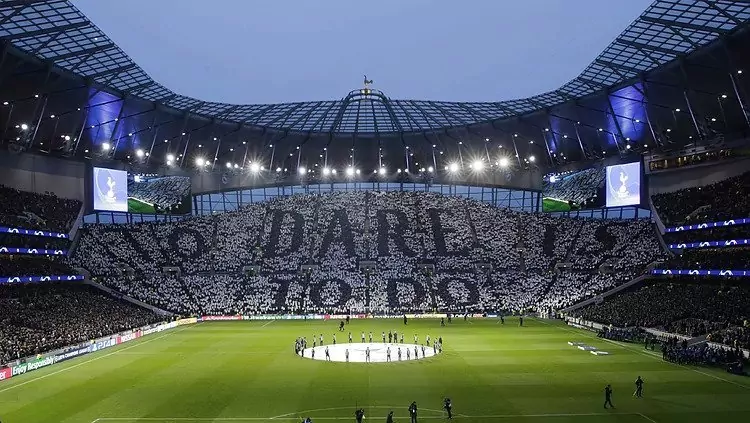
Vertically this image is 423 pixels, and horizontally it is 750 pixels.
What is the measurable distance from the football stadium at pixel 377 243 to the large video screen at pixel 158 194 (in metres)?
0.31

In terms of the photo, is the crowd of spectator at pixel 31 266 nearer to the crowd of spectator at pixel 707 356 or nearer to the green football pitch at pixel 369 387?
the green football pitch at pixel 369 387

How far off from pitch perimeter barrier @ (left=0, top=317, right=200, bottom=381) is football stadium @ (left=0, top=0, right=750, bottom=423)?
0.25 meters

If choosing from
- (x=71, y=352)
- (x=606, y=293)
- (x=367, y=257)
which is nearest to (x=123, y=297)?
(x=71, y=352)

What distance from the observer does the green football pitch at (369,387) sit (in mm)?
26500

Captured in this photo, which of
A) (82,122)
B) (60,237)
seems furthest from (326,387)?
(82,122)

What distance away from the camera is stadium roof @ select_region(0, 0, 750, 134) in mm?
46125

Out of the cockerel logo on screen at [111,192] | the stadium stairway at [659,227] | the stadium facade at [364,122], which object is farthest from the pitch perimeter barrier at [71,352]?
the stadium stairway at [659,227]

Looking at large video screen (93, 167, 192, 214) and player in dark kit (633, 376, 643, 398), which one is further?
large video screen (93, 167, 192, 214)

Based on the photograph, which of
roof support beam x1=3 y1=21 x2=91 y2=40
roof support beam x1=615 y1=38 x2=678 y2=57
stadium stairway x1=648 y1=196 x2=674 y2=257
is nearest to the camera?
roof support beam x1=3 y1=21 x2=91 y2=40

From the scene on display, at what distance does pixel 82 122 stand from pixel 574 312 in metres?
58.3

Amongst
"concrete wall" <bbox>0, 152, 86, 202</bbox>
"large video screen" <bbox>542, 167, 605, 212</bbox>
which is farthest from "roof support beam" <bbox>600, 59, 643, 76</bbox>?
"concrete wall" <bbox>0, 152, 86, 202</bbox>

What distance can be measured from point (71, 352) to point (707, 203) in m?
63.9

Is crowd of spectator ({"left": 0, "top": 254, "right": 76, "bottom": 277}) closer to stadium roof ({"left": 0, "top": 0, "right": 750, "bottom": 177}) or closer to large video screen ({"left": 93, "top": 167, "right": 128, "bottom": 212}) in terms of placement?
large video screen ({"left": 93, "top": 167, "right": 128, "bottom": 212})

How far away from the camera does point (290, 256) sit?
84625 millimetres
